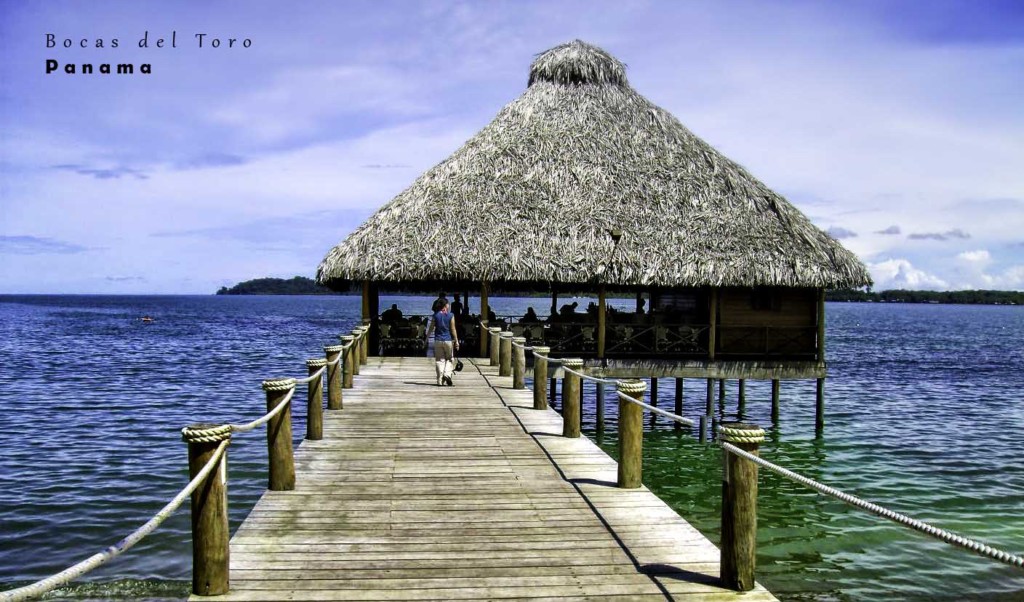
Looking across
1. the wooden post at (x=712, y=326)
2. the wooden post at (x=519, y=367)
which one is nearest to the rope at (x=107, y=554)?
the wooden post at (x=519, y=367)

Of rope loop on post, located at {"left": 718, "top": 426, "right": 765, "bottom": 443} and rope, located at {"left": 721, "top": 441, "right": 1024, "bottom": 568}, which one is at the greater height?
rope loop on post, located at {"left": 718, "top": 426, "right": 765, "bottom": 443}

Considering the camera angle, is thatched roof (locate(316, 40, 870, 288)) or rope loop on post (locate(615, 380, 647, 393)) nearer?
rope loop on post (locate(615, 380, 647, 393))

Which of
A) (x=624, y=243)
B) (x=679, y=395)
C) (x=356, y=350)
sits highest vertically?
(x=624, y=243)

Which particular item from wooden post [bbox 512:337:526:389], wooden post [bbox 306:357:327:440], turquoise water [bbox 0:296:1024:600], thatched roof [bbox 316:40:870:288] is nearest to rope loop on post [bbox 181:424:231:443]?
wooden post [bbox 306:357:327:440]

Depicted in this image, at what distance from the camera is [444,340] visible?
1384cm

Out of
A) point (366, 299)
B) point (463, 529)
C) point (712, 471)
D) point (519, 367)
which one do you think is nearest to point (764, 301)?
point (712, 471)

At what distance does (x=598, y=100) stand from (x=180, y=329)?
55.9m

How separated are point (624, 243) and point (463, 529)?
13.5 metres

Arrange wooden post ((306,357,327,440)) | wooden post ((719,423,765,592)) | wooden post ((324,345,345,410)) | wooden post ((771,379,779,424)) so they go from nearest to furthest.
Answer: wooden post ((719,423,765,592)) < wooden post ((306,357,327,440)) < wooden post ((324,345,345,410)) < wooden post ((771,379,779,424))

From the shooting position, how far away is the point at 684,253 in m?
19.0

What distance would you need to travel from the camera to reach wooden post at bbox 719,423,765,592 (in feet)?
16.6

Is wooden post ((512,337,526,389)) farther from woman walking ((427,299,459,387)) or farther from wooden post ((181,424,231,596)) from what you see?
A: wooden post ((181,424,231,596))

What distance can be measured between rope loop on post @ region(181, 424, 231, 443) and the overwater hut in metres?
13.0

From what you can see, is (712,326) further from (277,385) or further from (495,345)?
(277,385)
